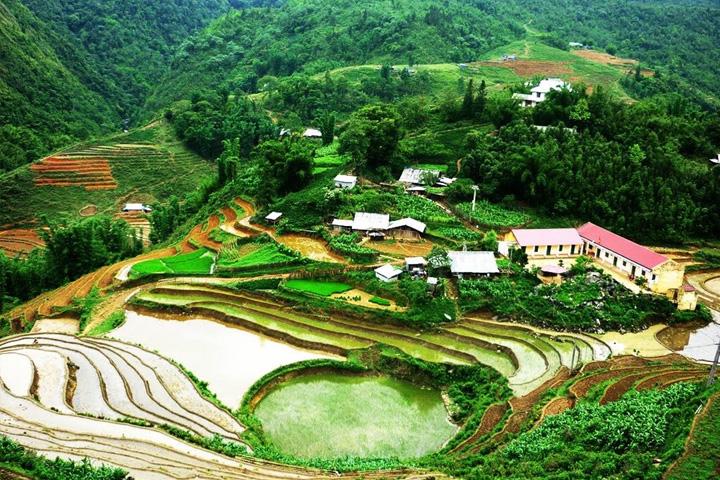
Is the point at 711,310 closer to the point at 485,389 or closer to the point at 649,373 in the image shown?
the point at 649,373

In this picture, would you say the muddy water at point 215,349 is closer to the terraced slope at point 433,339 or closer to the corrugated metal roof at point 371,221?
Answer: the terraced slope at point 433,339

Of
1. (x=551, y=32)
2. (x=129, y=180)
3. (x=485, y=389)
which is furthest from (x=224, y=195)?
(x=551, y=32)

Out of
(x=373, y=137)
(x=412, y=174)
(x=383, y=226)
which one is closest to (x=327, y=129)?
(x=373, y=137)

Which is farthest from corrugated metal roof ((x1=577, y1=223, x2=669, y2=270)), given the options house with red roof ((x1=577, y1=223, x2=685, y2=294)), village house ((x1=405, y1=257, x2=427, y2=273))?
village house ((x1=405, y1=257, x2=427, y2=273))

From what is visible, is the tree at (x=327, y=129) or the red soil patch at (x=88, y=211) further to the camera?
the red soil patch at (x=88, y=211)

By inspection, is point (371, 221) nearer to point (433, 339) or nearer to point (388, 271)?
point (388, 271)

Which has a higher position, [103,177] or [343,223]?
[343,223]

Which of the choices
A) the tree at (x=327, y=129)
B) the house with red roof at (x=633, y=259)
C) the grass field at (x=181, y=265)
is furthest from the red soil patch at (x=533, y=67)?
the grass field at (x=181, y=265)
